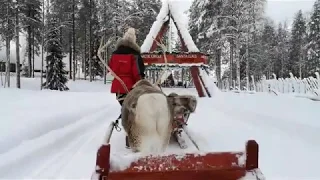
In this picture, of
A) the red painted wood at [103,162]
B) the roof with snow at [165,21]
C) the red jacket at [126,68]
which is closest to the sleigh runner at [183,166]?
the red painted wood at [103,162]

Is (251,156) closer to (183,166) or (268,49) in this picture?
(183,166)

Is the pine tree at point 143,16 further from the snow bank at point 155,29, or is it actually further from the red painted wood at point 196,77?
the red painted wood at point 196,77

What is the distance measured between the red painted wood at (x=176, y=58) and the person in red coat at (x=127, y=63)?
10.5 m

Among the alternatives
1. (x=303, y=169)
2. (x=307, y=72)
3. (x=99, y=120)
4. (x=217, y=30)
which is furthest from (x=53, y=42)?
(x=307, y=72)

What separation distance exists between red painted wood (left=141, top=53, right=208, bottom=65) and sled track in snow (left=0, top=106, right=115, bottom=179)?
29.8ft

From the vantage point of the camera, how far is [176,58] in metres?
16.3

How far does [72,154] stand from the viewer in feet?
16.7

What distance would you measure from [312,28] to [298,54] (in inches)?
368

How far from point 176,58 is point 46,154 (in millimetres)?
11845

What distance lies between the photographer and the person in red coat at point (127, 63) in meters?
5.38

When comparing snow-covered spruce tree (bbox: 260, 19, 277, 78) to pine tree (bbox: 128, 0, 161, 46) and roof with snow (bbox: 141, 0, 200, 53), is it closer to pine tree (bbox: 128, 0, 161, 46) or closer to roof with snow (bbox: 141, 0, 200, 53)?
pine tree (bbox: 128, 0, 161, 46)

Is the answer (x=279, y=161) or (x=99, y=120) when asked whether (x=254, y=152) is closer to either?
(x=279, y=161)

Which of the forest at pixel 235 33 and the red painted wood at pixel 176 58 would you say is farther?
the forest at pixel 235 33

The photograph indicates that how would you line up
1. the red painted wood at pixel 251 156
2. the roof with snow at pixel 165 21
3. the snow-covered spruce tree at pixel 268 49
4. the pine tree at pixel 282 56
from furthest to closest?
the pine tree at pixel 282 56 < the snow-covered spruce tree at pixel 268 49 < the roof with snow at pixel 165 21 < the red painted wood at pixel 251 156
